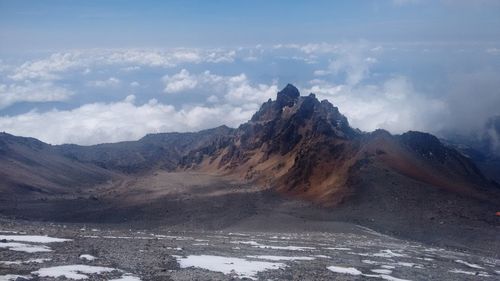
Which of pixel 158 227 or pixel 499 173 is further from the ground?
pixel 499 173

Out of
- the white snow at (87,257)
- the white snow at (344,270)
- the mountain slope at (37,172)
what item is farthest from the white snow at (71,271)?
the mountain slope at (37,172)

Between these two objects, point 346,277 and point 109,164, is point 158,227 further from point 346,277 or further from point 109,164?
point 109,164

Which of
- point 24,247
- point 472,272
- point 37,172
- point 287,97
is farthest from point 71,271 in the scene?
point 287,97

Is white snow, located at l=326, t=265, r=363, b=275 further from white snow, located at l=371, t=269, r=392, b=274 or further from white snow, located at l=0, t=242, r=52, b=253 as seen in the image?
white snow, located at l=0, t=242, r=52, b=253

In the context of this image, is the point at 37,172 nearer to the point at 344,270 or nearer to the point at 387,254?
the point at 387,254

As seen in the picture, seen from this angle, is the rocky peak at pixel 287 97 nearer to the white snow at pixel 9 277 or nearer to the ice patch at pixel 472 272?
the ice patch at pixel 472 272

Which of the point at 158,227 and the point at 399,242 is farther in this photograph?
the point at 158,227

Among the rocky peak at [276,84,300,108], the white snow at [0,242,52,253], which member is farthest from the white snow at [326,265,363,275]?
the rocky peak at [276,84,300,108]

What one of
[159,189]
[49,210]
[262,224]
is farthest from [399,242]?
[159,189]
